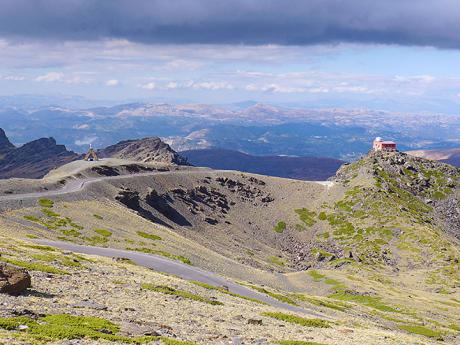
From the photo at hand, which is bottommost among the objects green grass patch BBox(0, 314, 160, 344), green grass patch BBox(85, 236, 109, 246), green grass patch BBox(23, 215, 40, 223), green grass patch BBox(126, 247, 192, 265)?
green grass patch BBox(126, 247, 192, 265)

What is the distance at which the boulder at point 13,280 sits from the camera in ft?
135

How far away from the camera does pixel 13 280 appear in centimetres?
4188

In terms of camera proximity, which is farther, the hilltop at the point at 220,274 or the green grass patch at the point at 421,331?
the green grass patch at the point at 421,331

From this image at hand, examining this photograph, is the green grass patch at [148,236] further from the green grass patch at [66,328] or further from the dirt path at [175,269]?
the green grass patch at [66,328]

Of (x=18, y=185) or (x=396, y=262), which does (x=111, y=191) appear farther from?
(x=396, y=262)

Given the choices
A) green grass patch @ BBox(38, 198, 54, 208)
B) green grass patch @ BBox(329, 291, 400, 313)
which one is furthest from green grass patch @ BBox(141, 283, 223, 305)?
green grass patch @ BBox(38, 198, 54, 208)

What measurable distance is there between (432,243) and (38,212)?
149 m

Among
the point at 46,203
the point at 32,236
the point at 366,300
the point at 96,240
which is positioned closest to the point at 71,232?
the point at 96,240

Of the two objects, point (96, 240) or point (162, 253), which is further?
point (162, 253)

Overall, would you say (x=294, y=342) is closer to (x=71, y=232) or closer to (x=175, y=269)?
(x=175, y=269)

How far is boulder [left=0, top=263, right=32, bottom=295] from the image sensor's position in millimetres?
41031

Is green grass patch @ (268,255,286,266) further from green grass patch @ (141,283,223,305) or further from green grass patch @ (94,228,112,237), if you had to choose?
green grass patch @ (141,283,223,305)

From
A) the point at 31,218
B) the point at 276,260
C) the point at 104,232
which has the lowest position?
the point at 276,260

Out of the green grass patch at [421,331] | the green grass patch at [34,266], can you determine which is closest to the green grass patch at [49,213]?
the green grass patch at [34,266]
